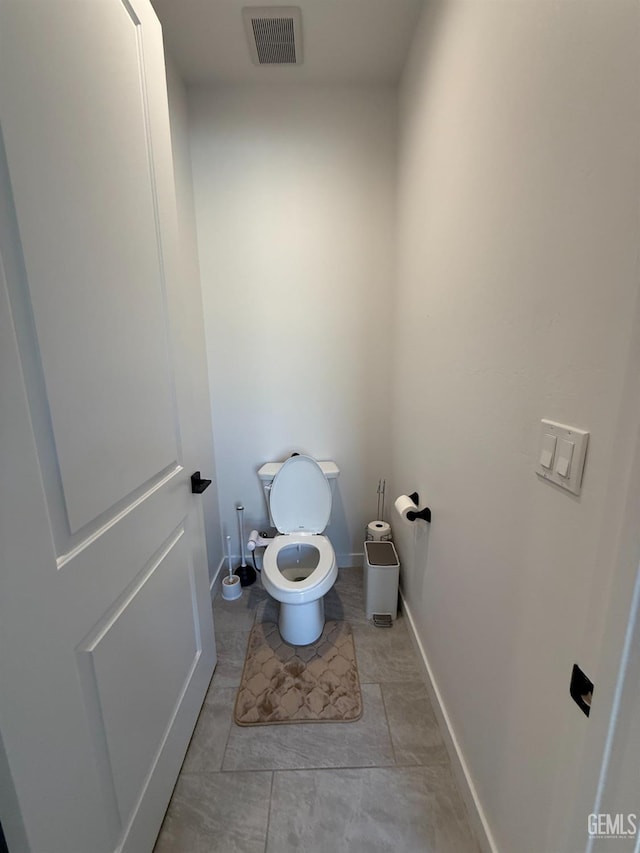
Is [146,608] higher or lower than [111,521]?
lower

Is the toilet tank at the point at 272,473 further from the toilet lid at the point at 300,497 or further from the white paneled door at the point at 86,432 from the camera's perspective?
the white paneled door at the point at 86,432

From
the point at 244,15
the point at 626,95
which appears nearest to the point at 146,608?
the point at 626,95

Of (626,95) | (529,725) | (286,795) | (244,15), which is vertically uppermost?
(244,15)

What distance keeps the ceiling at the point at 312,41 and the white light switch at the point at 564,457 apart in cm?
183

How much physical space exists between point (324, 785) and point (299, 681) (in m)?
0.37

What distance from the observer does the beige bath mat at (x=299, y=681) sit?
4.20 ft

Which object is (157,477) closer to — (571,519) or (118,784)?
(118,784)

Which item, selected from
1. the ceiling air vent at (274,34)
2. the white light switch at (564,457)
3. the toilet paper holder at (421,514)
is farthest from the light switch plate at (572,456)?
the ceiling air vent at (274,34)

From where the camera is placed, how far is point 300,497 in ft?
6.14

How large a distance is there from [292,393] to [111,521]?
4.38 feet

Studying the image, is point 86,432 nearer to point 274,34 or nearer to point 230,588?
point 230,588

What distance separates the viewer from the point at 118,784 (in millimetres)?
778

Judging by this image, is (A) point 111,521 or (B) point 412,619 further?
(B) point 412,619

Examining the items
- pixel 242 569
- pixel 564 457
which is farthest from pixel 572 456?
pixel 242 569
